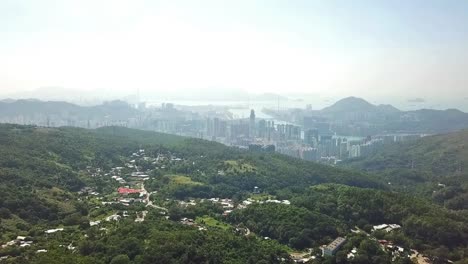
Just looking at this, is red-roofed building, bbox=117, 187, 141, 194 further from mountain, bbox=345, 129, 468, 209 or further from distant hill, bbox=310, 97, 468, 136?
distant hill, bbox=310, 97, 468, 136

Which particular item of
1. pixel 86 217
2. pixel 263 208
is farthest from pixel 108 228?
pixel 263 208

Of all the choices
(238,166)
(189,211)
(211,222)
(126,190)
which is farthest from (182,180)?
(211,222)

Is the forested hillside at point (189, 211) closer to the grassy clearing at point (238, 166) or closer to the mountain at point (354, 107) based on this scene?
the grassy clearing at point (238, 166)

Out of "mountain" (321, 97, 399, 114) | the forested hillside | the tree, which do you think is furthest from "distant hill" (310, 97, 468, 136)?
the tree

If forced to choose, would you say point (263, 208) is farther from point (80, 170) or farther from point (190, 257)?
point (80, 170)

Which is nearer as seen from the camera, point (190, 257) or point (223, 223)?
point (190, 257)

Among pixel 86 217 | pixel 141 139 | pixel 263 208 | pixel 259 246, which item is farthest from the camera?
pixel 141 139

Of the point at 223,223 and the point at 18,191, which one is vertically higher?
the point at 18,191
